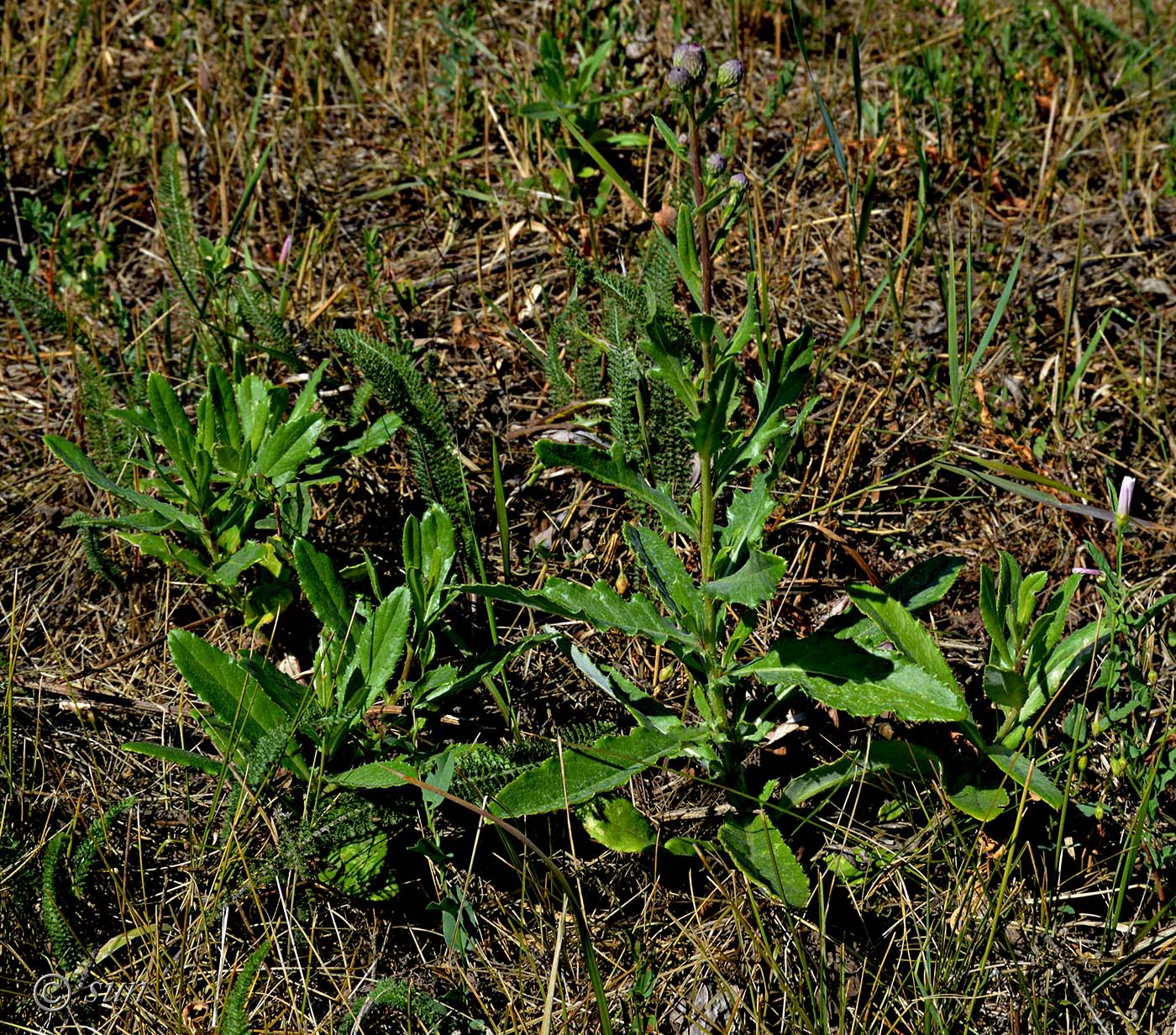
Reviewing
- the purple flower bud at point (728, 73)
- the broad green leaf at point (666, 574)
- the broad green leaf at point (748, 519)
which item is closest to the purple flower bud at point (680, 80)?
the purple flower bud at point (728, 73)

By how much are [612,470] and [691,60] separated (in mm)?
703

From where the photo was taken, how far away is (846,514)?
2.84 metres

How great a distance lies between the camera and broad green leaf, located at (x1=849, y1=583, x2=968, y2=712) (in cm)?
224

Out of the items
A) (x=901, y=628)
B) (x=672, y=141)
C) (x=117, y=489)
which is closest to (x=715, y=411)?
(x=672, y=141)

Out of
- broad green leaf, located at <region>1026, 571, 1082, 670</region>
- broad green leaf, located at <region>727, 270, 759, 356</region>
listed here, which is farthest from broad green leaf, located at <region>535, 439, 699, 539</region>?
broad green leaf, located at <region>1026, 571, 1082, 670</region>

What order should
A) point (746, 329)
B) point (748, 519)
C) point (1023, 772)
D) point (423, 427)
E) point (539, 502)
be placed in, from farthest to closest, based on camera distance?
point (539, 502) → point (423, 427) → point (1023, 772) → point (748, 519) → point (746, 329)

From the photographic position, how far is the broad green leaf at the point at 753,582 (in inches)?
74.7

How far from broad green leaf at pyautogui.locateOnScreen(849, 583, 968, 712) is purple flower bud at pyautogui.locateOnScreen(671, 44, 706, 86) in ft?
3.35

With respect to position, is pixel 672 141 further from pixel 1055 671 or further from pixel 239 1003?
pixel 239 1003

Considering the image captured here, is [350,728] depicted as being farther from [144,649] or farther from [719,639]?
[719,639]

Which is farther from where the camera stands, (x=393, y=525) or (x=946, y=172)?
(x=946, y=172)

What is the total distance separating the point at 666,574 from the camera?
227 cm

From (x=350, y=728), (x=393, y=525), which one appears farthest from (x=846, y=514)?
(x=350, y=728)

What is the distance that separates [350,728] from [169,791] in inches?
18.8
